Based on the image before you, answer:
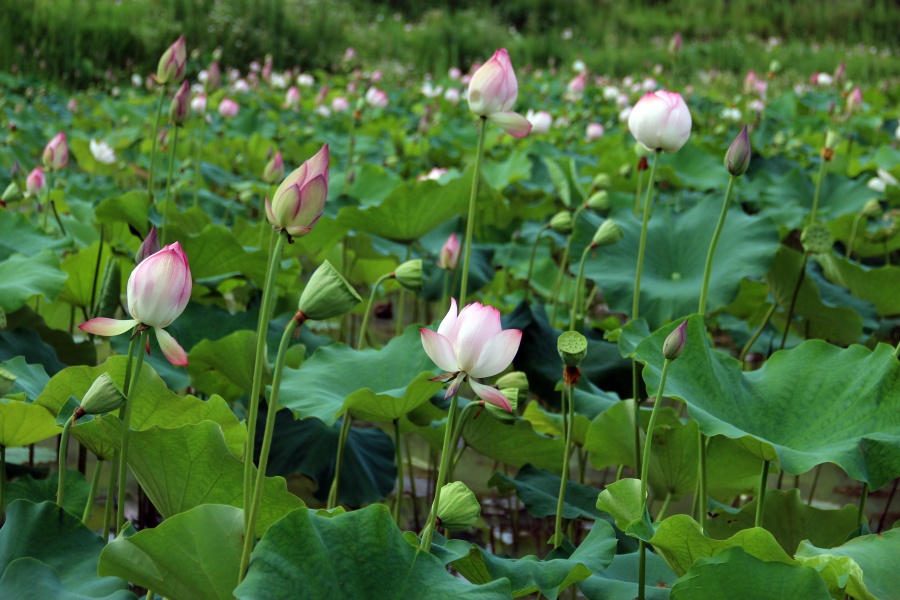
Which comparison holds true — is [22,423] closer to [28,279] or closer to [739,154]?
[28,279]

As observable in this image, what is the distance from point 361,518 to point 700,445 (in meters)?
0.54

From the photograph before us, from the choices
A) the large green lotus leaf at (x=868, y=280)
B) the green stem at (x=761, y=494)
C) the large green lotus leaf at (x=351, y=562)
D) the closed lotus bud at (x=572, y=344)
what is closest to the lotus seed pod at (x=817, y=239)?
the large green lotus leaf at (x=868, y=280)

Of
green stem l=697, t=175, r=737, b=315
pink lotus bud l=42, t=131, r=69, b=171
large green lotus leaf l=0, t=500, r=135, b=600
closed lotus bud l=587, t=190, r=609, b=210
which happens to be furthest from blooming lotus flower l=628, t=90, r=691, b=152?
pink lotus bud l=42, t=131, r=69, b=171

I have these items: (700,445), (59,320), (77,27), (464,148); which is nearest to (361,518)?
(700,445)

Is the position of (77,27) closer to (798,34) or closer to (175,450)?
(175,450)

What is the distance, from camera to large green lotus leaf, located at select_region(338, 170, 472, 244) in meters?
1.69

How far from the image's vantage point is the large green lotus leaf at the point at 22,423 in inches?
38.6

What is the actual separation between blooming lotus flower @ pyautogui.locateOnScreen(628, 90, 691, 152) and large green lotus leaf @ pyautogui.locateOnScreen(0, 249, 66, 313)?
0.85 meters

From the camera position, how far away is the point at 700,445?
1.13m

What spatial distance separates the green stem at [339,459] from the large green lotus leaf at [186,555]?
484 millimetres

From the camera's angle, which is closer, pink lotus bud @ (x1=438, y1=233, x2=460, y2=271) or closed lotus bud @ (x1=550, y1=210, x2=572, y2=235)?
pink lotus bud @ (x1=438, y1=233, x2=460, y2=271)

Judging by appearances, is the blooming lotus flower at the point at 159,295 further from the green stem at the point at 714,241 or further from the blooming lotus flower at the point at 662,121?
the blooming lotus flower at the point at 662,121

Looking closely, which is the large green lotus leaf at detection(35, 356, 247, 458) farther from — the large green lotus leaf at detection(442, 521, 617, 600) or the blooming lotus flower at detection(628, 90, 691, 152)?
the blooming lotus flower at detection(628, 90, 691, 152)

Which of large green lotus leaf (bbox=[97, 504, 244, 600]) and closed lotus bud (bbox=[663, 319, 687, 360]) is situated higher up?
closed lotus bud (bbox=[663, 319, 687, 360])
